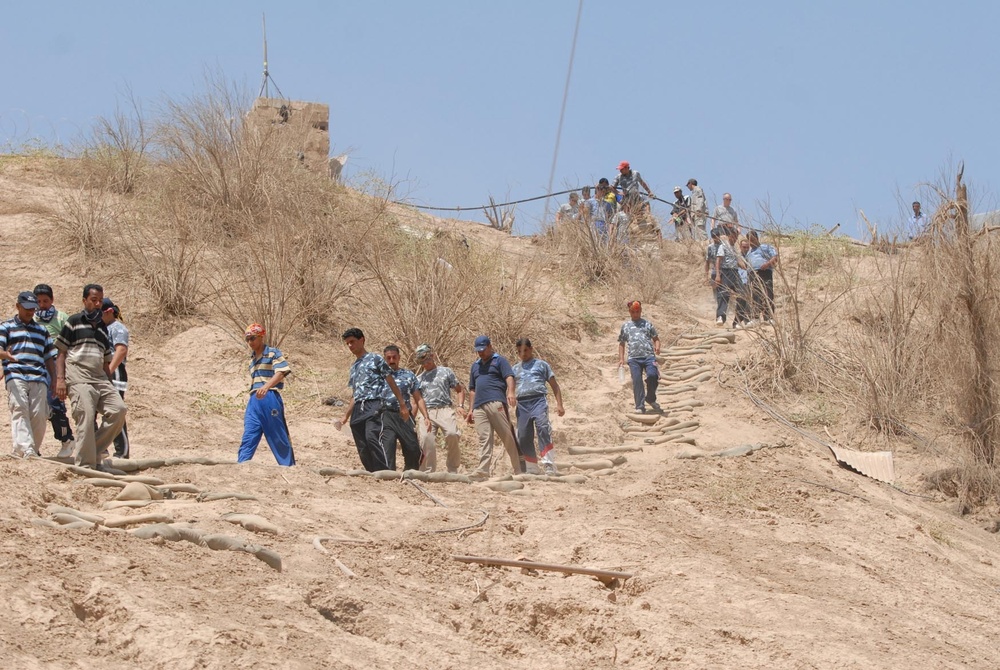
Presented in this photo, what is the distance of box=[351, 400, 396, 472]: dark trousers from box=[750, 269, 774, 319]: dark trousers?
7.23 metres

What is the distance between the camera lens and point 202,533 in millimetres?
6449

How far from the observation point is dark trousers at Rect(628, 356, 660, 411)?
13.7 m

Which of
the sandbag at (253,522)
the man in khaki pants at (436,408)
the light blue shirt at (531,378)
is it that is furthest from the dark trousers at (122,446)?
the light blue shirt at (531,378)

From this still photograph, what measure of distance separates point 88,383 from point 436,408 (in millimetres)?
3319

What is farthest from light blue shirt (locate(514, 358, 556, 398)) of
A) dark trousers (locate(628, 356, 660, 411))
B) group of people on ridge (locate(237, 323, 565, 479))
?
dark trousers (locate(628, 356, 660, 411))

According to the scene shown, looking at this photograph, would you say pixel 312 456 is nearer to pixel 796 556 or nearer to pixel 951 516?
pixel 796 556

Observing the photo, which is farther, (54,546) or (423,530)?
(423,530)

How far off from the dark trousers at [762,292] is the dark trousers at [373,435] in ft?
23.7

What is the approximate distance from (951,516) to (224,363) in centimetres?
839

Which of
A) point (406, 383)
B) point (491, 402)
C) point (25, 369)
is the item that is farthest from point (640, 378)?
point (25, 369)

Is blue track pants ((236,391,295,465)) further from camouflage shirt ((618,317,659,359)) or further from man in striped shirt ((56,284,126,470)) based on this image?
camouflage shirt ((618,317,659,359))

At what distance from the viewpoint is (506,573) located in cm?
712

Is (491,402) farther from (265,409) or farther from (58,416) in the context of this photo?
(58,416)

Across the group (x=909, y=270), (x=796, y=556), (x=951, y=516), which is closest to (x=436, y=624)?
(x=796, y=556)
